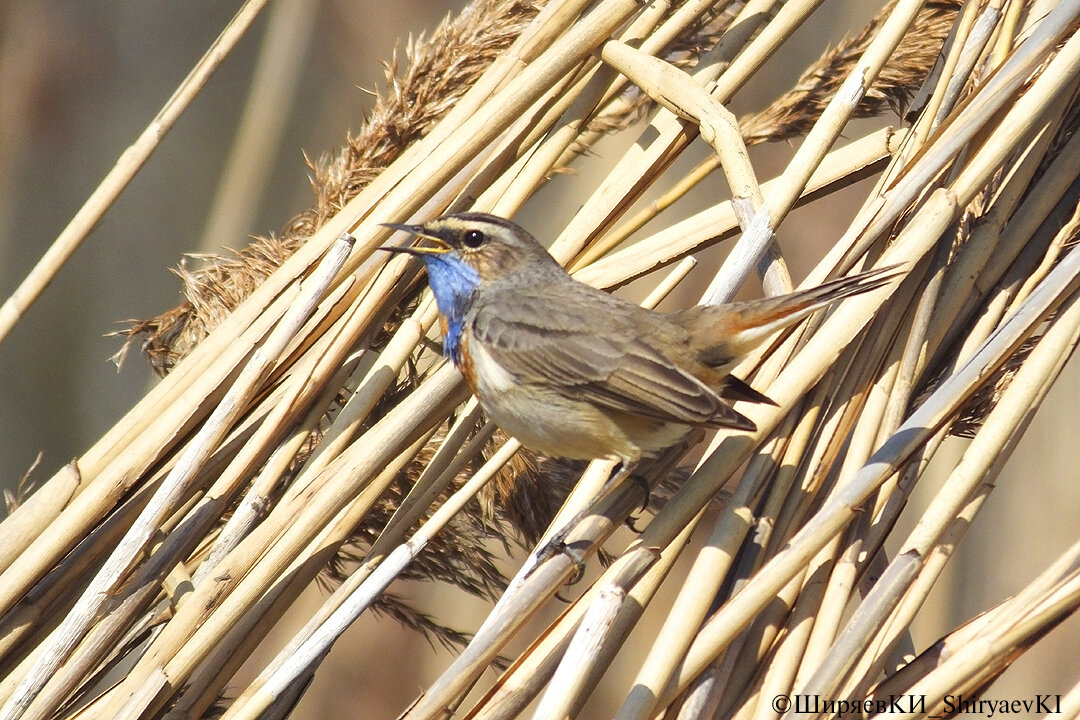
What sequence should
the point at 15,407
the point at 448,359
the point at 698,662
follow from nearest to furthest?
1. the point at 698,662
2. the point at 448,359
3. the point at 15,407

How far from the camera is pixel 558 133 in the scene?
2.90 meters

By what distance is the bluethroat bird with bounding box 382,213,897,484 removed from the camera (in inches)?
95.7

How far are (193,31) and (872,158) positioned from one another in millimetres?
5099

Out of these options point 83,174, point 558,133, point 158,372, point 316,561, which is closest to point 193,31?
point 83,174

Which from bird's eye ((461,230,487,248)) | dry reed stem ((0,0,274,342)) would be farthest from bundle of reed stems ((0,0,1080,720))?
bird's eye ((461,230,487,248))

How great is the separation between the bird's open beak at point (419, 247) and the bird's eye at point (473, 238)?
53 mm

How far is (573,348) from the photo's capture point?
2646mm

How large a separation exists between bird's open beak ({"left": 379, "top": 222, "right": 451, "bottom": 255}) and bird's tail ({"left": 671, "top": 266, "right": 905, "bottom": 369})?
677 mm

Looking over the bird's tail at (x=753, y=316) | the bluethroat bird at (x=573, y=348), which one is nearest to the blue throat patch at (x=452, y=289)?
the bluethroat bird at (x=573, y=348)

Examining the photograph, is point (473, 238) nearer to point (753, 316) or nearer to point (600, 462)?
point (600, 462)

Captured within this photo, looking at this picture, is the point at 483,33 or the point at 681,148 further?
the point at 483,33

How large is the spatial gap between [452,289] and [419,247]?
18 centimetres

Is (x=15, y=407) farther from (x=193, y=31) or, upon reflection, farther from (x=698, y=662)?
(x=698, y=662)

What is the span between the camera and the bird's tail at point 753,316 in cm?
214
